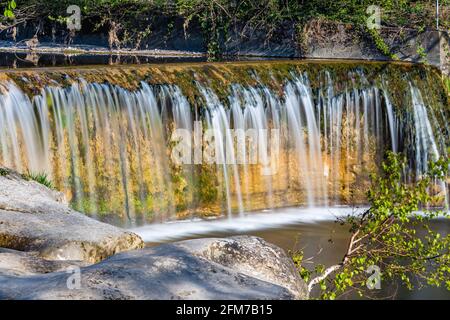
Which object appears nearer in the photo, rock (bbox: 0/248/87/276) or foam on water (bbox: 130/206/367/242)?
rock (bbox: 0/248/87/276)

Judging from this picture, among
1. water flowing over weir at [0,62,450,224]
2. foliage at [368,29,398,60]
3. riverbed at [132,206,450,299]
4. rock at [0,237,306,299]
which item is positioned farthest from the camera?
foliage at [368,29,398,60]

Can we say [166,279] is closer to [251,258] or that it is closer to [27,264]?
[251,258]

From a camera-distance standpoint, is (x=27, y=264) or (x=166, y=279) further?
(x=27, y=264)

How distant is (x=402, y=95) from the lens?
14859 mm

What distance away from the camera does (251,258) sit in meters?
5.72

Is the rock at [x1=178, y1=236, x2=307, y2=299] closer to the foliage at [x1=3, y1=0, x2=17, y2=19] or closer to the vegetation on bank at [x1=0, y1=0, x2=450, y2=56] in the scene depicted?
the foliage at [x1=3, y1=0, x2=17, y2=19]

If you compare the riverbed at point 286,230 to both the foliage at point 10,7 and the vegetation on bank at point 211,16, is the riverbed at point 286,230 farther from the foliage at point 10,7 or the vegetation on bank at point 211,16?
the vegetation on bank at point 211,16

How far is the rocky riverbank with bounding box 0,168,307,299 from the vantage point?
463cm

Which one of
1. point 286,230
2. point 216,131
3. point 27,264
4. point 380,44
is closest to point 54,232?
point 27,264

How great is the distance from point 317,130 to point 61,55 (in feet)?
23.5

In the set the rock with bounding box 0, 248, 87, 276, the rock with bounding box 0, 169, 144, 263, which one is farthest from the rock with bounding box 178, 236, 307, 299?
the rock with bounding box 0, 169, 144, 263

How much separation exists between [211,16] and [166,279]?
15102 mm

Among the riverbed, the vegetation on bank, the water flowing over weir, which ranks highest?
the vegetation on bank
